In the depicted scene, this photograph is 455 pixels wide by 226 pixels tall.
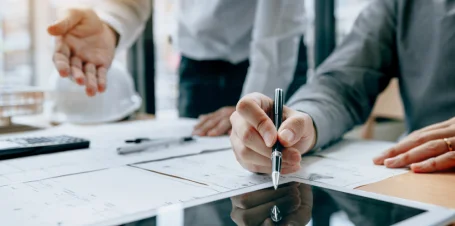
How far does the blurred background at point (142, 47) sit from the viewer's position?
213 centimetres

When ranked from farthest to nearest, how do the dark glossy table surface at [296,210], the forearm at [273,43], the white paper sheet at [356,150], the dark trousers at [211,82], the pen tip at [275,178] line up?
the dark trousers at [211,82], the forearm at [273,43], the white paper sheet at [356,150], the pen tip at [275,178], the dark glossy table surface at [296,210]

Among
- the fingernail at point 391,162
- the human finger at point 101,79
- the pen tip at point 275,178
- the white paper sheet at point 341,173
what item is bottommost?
the white paper sheet at point 341,173

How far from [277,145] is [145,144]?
321 millimetres

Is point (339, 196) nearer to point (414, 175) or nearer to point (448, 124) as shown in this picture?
point (414, 175)

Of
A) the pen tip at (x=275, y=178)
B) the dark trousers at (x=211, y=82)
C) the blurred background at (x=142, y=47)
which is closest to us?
the pen tip at (x=275, y=178)

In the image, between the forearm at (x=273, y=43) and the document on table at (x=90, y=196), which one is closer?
the document on table at (x=90, y=196)

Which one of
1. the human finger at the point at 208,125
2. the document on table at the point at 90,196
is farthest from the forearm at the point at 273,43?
the document on table at the point at 90,196

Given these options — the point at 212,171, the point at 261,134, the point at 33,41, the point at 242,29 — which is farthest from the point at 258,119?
the point at 33,41

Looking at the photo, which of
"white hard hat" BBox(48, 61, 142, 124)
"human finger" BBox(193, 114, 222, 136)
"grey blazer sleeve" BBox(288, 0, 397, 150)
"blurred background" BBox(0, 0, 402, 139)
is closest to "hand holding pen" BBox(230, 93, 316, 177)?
"grey blazer sleeve" BBox(288, 0, 397, 150)

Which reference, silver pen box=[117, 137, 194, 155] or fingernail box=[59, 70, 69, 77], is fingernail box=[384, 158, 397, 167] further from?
fingernail box=[59, 70, 69, 77]

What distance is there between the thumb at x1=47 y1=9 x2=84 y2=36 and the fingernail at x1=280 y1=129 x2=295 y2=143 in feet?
1.78

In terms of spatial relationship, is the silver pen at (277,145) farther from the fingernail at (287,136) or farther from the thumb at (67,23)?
the thumb at (67,23)

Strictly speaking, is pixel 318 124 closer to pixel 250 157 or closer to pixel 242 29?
pixel 250 157

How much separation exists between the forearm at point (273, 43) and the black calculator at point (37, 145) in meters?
0.43
